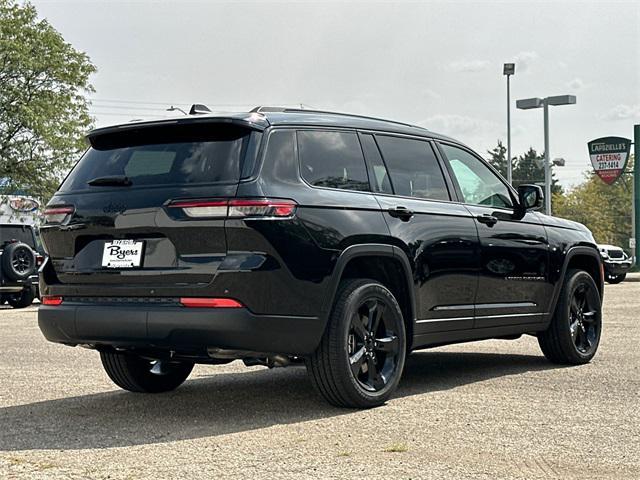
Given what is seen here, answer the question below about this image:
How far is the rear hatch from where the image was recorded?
6098 mm

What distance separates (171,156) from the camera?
21.2 feet

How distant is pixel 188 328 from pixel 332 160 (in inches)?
60.5

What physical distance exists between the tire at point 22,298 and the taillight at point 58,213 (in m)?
17.2

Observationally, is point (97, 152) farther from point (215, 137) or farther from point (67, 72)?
point (67, 72)

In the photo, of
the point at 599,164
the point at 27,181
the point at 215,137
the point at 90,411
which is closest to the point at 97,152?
the point at 215,137

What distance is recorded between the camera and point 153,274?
6.20 m

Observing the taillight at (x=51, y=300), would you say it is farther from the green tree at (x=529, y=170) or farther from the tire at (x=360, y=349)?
the green tree at (x=529, y=170)

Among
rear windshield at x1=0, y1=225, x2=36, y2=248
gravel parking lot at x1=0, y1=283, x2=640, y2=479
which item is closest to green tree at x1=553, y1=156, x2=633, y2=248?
rear windshield at x1=0, y1=225, x2=36, y2=248

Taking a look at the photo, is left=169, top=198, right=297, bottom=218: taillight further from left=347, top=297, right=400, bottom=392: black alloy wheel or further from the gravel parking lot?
the gravel parking lot

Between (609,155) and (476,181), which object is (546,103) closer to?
(609,155)

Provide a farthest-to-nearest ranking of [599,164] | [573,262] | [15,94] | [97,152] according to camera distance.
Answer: [599,164]
[15,94]
[573,262]
[97,152]

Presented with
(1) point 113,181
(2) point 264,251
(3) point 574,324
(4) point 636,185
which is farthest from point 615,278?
(2) point 264,251

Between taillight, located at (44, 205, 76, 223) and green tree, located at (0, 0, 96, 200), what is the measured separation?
38927mm

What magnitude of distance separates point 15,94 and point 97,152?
40464 mm
